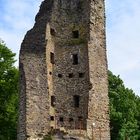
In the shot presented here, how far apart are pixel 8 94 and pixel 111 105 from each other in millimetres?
9813

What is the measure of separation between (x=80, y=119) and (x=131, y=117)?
A: 16.0 metres

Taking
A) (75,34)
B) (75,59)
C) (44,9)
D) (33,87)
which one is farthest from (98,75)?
(44,9)

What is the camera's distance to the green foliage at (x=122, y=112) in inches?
2071

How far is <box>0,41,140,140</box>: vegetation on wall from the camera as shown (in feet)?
157

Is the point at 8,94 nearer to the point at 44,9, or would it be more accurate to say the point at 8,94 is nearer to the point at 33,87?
the point at 44,9

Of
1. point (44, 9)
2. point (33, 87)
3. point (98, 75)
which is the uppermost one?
point (44, 9)

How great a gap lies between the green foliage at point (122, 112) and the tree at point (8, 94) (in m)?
9.13

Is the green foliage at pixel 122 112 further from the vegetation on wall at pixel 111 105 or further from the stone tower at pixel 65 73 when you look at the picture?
the stone tower at pixel 65 73

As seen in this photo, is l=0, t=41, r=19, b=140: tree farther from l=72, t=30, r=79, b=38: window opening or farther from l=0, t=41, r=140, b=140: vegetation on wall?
l=72, t=30, r=79, b=38: window opening

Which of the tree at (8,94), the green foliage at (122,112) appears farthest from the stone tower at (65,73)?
the green foliage at (122,112)

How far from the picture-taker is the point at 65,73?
131ft

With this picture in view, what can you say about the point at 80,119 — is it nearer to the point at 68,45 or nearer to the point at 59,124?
the point at 59,124

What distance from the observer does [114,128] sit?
2098 inches

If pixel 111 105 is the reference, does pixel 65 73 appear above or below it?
above
